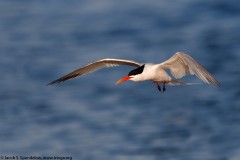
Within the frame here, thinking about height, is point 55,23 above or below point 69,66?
above

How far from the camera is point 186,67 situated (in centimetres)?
1410

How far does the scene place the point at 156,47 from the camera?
2230cm

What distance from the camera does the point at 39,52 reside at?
23.2 m

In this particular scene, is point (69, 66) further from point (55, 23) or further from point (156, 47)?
point (55, 23)

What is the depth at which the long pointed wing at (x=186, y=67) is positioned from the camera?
13.3 metres

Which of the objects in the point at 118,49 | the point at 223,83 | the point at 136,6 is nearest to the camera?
the point at 223,83

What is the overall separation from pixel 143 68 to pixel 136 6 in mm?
11907

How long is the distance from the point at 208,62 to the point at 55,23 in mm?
4943

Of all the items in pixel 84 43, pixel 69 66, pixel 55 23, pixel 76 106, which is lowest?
pixel 76 106

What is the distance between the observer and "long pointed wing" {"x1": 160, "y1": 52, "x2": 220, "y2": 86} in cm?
1326

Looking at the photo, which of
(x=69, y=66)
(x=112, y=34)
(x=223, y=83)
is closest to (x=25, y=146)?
(x=69, y=66)

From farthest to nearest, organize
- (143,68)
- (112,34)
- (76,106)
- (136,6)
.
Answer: (136,6) → (112,34) → (76,106) → (143,68)

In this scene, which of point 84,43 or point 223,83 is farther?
point 84,43

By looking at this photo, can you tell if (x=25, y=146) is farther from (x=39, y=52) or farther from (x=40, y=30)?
(x=40, y=30)
